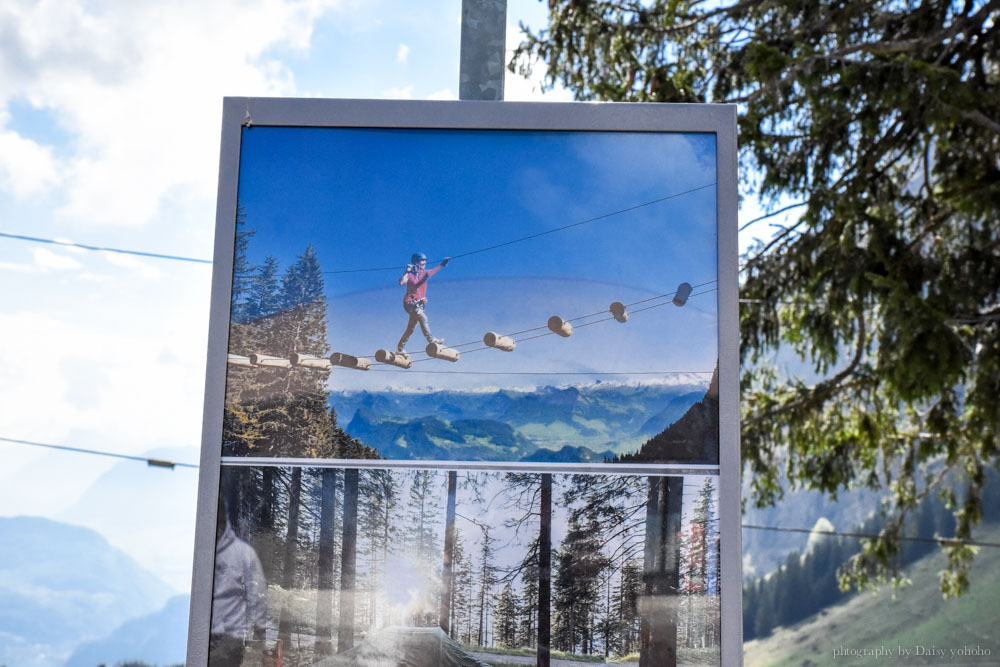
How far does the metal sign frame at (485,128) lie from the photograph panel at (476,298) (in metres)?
0.02

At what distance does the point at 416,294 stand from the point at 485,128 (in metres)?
0.45

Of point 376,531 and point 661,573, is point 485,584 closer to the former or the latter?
point 376,531

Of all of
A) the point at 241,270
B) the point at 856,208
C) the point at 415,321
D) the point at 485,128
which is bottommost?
the point at 415,321

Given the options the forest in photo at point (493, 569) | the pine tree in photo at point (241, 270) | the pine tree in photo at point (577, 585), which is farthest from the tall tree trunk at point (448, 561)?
the pine tree in photo at point (241, 270)

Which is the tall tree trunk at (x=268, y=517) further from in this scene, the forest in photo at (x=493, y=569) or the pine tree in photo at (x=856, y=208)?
the pine tree in photo at (x=856, y=208)

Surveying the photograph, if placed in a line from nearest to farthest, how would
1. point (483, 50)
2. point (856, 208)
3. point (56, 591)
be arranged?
point (483, 50), point (856, 208), point (56, 591)

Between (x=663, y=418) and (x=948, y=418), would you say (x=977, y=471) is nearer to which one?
(x=948, y=418)

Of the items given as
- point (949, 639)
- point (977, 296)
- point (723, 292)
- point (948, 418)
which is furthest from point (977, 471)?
point (949, 639)

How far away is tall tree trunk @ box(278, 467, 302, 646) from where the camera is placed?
1.97 meters

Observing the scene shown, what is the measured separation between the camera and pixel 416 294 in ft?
6.77

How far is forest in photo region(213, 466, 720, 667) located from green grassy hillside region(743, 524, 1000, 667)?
2845 centimetres

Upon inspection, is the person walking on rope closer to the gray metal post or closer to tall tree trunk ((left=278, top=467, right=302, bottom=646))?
tall tree trunk ((left=278, top=467, right=302, bottom=646))

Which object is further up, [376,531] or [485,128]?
[485,128]

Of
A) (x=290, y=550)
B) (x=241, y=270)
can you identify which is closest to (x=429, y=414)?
(x=290, y=550)
